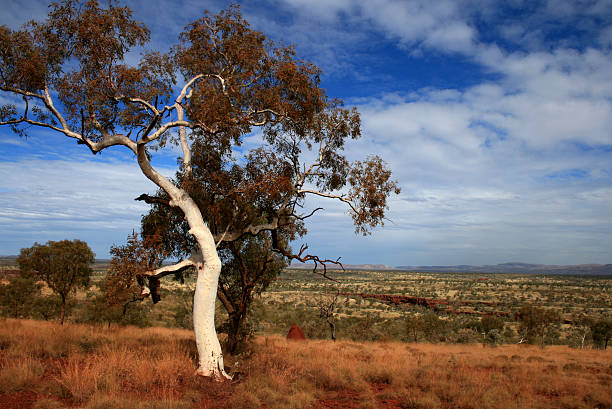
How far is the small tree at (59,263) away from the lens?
2017 centimetres

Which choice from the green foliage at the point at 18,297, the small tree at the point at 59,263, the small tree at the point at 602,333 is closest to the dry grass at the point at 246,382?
the small tree at the point at 59,263

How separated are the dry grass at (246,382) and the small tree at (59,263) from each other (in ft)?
29.7

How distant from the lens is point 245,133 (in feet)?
34.7

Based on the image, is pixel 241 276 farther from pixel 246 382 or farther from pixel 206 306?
pixel 246 382

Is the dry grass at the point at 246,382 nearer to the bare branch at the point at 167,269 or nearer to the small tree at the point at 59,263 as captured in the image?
the bare branch at the point at 167,269

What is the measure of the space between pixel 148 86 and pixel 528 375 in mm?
14037

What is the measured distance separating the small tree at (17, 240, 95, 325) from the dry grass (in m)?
9.04

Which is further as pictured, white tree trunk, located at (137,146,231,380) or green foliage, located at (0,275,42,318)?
green foliage, located at (0,275,42,318)

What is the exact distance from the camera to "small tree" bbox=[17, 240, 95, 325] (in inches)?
794

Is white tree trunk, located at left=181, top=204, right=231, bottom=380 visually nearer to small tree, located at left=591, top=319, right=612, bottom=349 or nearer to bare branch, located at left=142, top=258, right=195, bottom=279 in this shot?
bare branch, located at left=142, top=258, right=195, bottom=279

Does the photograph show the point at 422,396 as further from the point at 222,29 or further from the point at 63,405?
the point at 222,29

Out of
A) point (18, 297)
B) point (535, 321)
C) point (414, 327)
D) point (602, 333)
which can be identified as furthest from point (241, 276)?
point (602, 333)

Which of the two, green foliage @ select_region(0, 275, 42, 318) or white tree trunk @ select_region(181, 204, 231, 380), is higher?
white tree trunk @ select_region(181, 204, 231, 380)

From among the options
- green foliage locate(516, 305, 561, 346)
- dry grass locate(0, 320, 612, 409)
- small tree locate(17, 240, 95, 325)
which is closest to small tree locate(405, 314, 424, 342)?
Answer: green foliage locate(516, 305, 561, 346)
